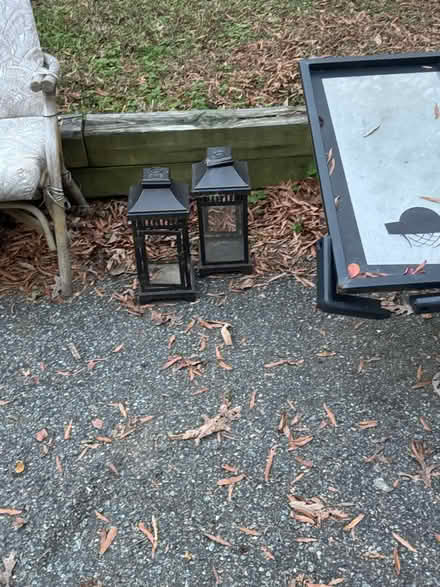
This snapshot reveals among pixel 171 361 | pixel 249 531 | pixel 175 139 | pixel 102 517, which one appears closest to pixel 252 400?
pixel 171 361

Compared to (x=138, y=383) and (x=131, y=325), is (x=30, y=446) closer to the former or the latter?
(x=138, y=383)

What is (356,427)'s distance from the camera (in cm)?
227

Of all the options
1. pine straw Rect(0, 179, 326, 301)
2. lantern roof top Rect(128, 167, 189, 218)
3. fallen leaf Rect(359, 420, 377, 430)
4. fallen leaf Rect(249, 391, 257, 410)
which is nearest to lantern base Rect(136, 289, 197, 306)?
pine straw Rect(0, 179, 326, 301)

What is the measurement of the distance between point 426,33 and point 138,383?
3048 mm

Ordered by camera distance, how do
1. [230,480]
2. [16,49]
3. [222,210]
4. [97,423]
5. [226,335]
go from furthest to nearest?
1. [16,49]
2. [222,210]
3. [226,335]
4. [97,423]
5. [230,480]

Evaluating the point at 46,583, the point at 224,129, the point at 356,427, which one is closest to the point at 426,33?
the point at 224,129

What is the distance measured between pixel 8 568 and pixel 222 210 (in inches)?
67.0

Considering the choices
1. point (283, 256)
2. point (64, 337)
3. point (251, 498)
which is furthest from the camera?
point (283, 256)

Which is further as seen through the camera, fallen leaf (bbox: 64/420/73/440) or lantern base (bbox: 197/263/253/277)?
lantern base (bbox: 197/263/253/277)

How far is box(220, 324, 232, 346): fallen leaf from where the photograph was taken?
2.66 metres

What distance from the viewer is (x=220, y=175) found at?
2.71 metres

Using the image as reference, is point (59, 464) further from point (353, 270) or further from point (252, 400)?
point (353, 270)

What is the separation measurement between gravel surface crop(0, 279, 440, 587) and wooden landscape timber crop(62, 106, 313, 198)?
80 centimetres

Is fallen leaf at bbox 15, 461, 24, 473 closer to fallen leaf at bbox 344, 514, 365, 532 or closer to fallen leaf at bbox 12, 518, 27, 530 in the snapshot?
fallen leaf at bbox 12, 518, 27, 530
